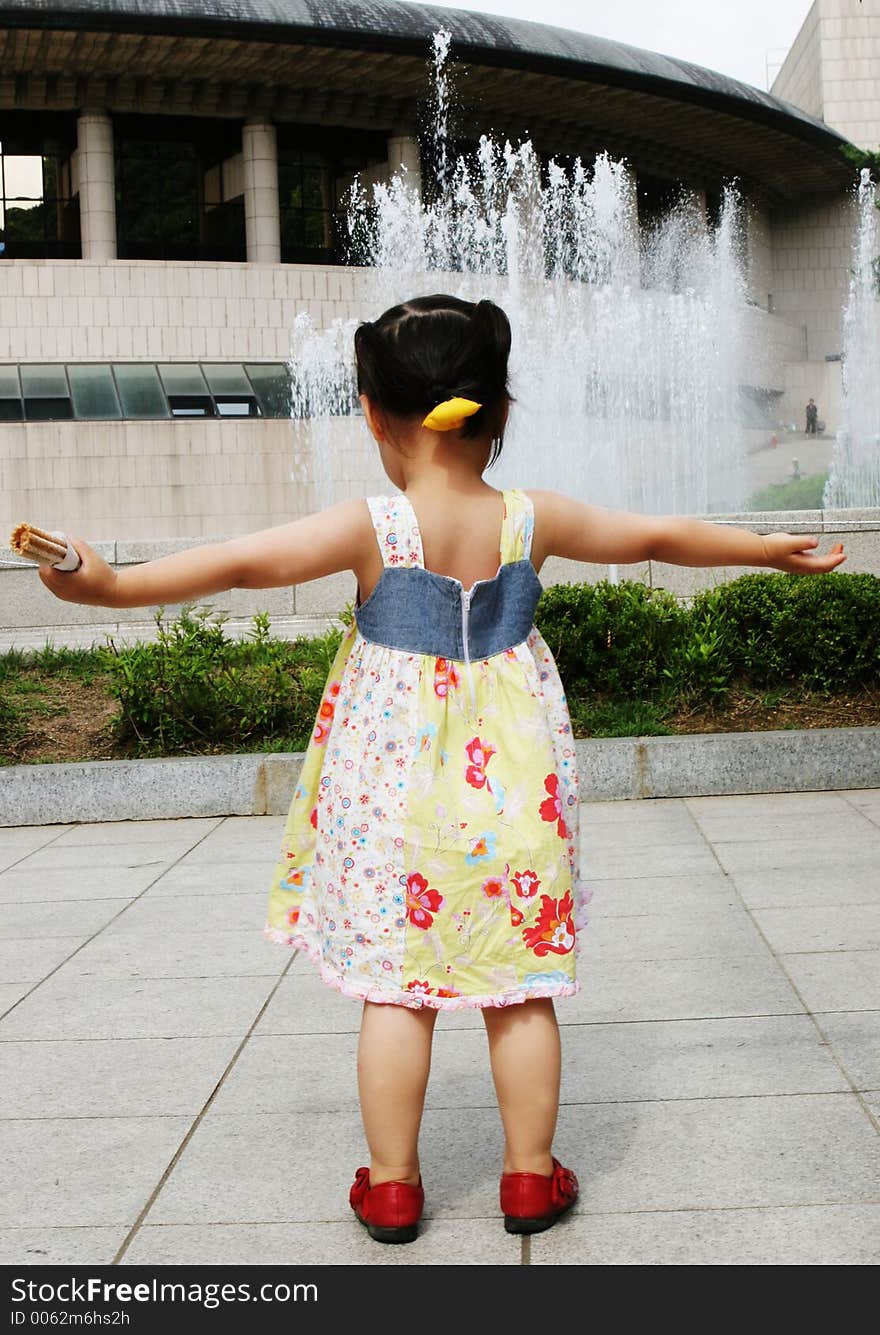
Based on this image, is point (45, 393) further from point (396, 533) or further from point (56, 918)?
point (396, 533)

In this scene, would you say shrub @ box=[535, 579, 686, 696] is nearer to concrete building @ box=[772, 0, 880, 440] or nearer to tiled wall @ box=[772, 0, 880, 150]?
concrete building @ box=[772, 0, 880, 440]

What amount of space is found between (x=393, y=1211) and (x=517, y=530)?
1.29 metres

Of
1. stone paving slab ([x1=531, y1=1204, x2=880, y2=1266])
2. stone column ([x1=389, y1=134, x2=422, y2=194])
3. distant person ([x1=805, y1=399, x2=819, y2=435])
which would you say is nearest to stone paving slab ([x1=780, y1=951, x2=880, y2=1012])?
stone paving slab ([x1=531, y1=1204, x2=880, y2=1266])

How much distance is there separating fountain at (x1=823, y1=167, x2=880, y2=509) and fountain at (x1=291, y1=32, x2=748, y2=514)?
2.11 metres

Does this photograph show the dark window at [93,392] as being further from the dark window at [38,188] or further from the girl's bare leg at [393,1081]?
the girl's bare leg at [393,1081]

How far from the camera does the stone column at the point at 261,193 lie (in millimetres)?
27094

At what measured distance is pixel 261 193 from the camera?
89.1ft

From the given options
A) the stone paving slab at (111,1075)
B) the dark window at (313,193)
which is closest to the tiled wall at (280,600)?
the stone paving slab at (111,1075)

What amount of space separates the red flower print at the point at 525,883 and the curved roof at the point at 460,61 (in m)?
24.3

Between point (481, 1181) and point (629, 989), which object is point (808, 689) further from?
point (481, 1181)

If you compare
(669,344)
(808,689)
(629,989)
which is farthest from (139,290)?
(629,989)

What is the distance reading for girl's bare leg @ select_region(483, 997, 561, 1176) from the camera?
9.09 feet

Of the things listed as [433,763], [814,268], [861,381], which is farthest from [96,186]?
[433,763]
